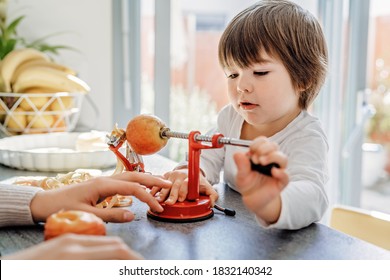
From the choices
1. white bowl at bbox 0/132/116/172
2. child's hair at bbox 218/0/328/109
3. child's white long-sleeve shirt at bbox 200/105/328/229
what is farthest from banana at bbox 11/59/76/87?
child's hair at bbox 218/0/328/109

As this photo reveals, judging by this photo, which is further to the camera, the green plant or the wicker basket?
the green plant

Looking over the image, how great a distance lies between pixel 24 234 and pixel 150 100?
73.4 inches

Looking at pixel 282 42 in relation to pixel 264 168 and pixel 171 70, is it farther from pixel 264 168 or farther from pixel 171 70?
pixel 171 70

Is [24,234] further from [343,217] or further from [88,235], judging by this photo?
[343,217]

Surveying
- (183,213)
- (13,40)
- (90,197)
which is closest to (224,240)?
(183,213)

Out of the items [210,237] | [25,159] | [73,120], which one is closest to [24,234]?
[210,237]

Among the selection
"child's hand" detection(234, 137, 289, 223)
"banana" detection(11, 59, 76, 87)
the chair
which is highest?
"banana" detection(11, 59, 76, 87)

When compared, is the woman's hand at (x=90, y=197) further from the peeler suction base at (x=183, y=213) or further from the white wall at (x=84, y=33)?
the white wall at (x=84, y=33)

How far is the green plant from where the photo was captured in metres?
2.12

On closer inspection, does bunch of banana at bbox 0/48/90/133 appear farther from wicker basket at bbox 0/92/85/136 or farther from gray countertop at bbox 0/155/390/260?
gray countertop at bbox 0/155/390/260

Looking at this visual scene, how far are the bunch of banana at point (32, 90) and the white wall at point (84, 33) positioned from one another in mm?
286

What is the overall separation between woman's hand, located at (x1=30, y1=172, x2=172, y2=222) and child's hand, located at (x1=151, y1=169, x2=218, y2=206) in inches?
2.8

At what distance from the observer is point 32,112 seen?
1.88 meters

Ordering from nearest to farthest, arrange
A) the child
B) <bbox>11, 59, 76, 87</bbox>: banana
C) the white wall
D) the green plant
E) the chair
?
the child < the chair < <bbox>11, 59, 76, 87</bbox>: banana < the green plant < the white wall
